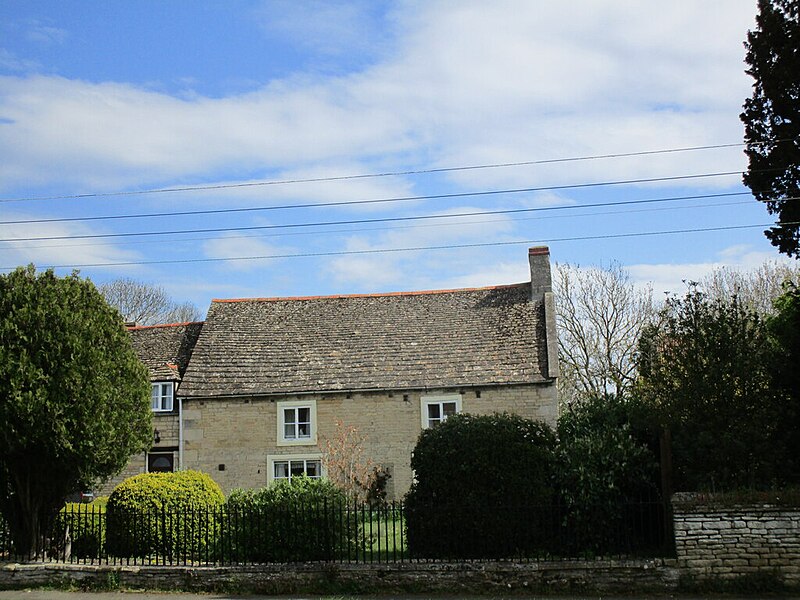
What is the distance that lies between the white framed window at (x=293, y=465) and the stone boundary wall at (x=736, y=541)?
54.7 feet

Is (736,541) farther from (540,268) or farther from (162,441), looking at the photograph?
(162,441)

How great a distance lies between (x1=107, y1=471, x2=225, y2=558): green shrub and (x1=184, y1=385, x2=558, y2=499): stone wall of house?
11.7 m

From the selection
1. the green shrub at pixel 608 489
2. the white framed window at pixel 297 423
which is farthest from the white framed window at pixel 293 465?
the green shrub at pixel 608 489

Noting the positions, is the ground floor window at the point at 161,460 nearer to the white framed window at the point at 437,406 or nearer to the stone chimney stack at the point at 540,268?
the white framed window at the point at 437,406

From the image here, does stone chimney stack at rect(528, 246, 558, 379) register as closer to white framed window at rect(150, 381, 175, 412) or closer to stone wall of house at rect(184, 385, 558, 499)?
stone wall of house at rect(184, 385, 558, 499)

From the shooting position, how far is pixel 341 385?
93.9 ft

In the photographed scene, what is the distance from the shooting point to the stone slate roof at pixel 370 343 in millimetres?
28625

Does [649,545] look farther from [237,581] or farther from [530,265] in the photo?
[530,265]

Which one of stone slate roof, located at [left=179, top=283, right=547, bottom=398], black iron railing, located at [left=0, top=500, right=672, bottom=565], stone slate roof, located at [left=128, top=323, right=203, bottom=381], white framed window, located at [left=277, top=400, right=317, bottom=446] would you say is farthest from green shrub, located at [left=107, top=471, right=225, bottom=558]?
stone slate roof, located at [left=128, top=323, right=203, bottom=381]

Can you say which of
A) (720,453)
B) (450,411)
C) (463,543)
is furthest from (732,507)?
(450,411)

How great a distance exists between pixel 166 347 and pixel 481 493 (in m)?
20.4

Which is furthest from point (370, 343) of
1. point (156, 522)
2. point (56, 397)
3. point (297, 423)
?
point (56, 397)

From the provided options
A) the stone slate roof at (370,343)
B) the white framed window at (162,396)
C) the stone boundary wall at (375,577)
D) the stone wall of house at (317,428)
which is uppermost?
the stone slate roof at (370,343)

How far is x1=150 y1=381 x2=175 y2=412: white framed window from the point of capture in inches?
1151
